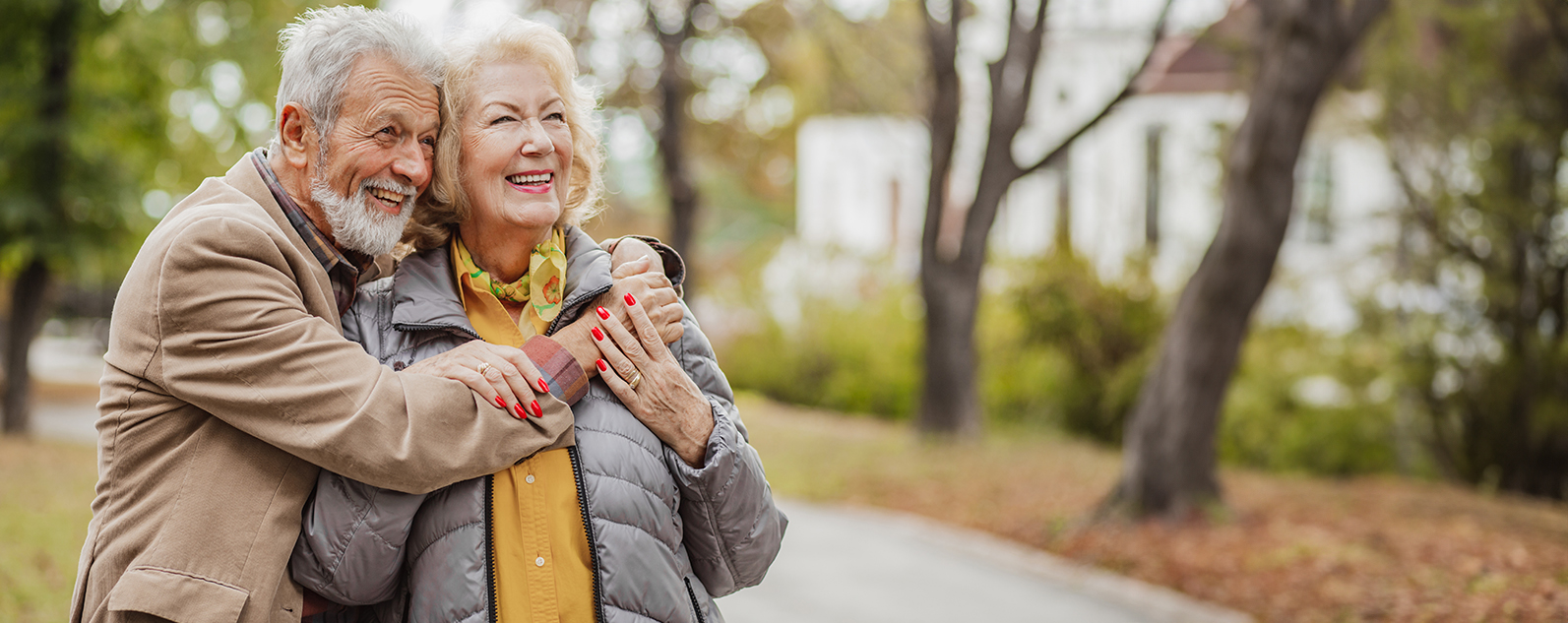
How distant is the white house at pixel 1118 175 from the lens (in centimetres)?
1426

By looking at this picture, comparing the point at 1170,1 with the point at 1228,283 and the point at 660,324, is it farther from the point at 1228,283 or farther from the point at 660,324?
the point at 660,324

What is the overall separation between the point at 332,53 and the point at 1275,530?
7.77 metres

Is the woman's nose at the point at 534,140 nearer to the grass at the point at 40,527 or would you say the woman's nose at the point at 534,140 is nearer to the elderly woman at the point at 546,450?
the elderly woman at the point at 546,450

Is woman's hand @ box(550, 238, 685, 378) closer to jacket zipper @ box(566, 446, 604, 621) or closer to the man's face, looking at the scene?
jacket zipper @ box(566, 446, 604, 621)

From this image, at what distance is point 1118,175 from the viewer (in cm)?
2697

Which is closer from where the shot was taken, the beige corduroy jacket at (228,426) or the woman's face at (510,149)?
the beige corduroy jacket at (228,426)

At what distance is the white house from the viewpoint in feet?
46.8

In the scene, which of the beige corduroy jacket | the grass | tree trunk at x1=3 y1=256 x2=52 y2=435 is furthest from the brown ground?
tree trunk at x1=3 y1=256 x2=52 y2=435

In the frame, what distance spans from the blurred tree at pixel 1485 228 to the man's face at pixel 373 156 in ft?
34.0

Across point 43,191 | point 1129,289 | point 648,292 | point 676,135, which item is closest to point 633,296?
point 648,292

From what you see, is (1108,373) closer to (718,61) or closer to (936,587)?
(718,61)

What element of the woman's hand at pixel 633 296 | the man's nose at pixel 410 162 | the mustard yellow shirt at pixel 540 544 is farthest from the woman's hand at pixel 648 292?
the man's nose at pixel 410 162

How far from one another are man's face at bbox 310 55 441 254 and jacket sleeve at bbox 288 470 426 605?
1.57 ft

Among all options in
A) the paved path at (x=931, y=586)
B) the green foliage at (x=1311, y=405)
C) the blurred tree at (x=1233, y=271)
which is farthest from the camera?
the green foliage at (x=1311, y=405)
